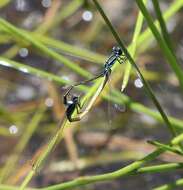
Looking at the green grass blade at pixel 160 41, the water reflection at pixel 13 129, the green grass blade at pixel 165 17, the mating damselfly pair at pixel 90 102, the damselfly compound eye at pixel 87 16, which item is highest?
the damselfly compound eye at pixel 87 16

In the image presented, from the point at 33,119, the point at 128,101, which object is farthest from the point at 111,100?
the point at 33,119

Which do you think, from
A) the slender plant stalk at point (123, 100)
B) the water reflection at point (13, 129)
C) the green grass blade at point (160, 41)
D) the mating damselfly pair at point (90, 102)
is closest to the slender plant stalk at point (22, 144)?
the water reflection at point (13, 129)

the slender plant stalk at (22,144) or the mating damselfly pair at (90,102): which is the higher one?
the slender plant stalk at (22,144)

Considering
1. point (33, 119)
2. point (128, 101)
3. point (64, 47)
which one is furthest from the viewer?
point (33, 119)

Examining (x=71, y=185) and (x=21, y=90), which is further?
(x=21, y=90)

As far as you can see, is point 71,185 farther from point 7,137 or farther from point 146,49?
point 146,49

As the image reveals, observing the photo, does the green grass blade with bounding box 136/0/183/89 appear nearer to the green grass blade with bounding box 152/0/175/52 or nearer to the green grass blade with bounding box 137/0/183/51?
the green grass blade with bounding box 152/0/175/52

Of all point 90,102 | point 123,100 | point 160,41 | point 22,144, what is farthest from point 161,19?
point 22,144

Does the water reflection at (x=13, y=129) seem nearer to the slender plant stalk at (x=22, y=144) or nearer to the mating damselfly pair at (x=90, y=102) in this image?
the slender plant stalk at (x=22, y=144)

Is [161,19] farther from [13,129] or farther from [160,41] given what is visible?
[13,129]

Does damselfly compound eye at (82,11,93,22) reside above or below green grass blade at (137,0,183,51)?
above

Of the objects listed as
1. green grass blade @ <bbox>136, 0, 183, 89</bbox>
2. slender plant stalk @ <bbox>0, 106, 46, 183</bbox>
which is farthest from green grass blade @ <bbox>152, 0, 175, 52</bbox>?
slender plant stalk @ <bbox>0, 106, 46, 183</bbox>
